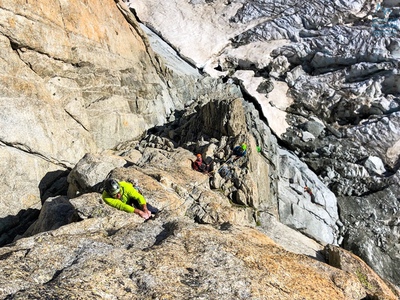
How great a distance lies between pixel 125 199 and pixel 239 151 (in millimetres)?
11055

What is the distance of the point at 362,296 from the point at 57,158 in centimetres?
1998

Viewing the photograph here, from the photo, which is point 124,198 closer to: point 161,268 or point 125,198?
point 125,198

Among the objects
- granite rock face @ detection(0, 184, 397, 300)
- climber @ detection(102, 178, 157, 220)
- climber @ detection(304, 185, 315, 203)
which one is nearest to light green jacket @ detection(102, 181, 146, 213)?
climber @ detection(102, 178, 157, 220)

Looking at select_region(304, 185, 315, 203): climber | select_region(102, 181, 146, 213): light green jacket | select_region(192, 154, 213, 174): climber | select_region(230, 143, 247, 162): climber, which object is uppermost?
select_region(304, 185, 315, 203): climber

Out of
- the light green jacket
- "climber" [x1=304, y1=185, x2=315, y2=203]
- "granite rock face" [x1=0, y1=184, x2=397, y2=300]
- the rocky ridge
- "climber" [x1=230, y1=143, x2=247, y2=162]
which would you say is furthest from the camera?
"climber" [x1=304, y1=185, x2=315, y2=203]

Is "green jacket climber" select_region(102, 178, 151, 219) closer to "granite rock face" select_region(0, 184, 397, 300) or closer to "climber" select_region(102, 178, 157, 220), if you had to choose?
"climber" select_region(102, 178, 157, 220)

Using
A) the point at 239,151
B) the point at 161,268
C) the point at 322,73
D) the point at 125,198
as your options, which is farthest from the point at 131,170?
the point at 322,73

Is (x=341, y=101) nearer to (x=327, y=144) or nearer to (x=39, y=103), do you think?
(x=327, y=144)

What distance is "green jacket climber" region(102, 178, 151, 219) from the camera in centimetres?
1342

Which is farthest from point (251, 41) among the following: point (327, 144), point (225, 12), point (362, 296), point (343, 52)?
point (362, 296)

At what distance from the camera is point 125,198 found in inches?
551

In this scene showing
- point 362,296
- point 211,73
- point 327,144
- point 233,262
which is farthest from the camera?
point 211,73

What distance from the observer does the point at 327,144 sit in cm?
3628

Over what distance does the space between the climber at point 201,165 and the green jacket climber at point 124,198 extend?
8.54m
